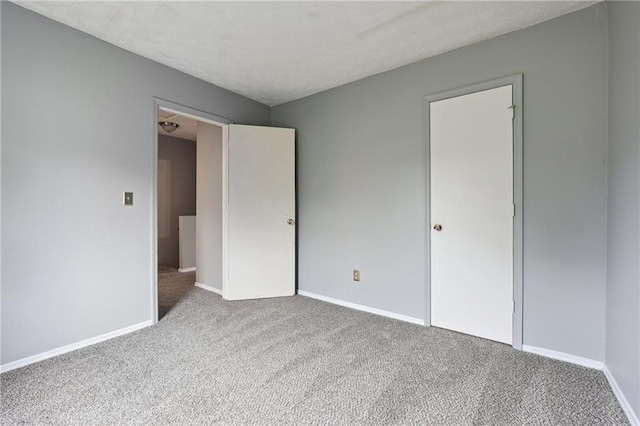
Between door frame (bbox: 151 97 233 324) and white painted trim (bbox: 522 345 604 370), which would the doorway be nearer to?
door frame (bbox: 151 97 233 324)

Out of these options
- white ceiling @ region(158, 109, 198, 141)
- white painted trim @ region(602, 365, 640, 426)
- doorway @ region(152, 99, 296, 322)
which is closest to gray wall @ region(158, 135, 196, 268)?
white ceiling @ region(158, 109, 198, 141)

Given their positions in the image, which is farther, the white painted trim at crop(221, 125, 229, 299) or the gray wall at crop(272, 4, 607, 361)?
the white painted trim at crop(221, 125, 229, 299)

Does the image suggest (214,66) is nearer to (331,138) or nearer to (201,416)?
(331,138)

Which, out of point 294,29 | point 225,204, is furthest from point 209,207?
point 294,29

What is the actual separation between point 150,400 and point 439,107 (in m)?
2.91

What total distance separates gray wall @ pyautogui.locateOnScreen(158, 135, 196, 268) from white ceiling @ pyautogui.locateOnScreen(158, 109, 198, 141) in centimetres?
19

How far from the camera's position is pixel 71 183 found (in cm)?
210

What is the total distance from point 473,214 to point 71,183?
309cm

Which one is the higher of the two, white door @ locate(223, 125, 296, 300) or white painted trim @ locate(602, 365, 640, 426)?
white door @ locate(223, 125, 296, 300)

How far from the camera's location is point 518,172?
2113 millimetres

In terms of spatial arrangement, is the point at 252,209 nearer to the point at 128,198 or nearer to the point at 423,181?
the point at 128,198

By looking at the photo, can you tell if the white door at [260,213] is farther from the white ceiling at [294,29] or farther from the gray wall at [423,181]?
the white ceiling at [294,29]

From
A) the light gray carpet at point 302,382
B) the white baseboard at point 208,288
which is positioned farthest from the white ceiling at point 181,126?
the light gray carpet at point 302,382

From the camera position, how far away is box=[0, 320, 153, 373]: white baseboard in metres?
1.84
